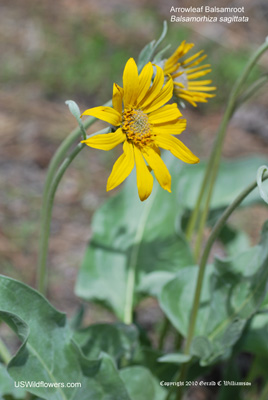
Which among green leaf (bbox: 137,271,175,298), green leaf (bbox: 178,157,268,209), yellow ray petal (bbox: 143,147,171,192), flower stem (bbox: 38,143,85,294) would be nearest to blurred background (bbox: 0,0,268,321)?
green leaf (bbox: 137,271,175,298)

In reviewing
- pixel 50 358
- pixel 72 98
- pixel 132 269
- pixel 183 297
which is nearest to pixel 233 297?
pixel 183 297

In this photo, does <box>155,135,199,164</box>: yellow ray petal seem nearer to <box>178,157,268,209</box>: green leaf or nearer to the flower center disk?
the flower center disk

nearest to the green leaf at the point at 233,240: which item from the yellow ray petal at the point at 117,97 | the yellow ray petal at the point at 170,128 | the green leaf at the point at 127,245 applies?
the green leaf at the point at 127,245

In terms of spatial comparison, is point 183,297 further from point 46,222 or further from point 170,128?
point 170,128

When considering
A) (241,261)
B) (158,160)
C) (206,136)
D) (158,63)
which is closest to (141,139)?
(158,160)

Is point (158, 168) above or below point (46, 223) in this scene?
above

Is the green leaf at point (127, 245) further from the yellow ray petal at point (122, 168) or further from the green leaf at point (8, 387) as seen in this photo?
the yellow ray petal at point (122, 168)
